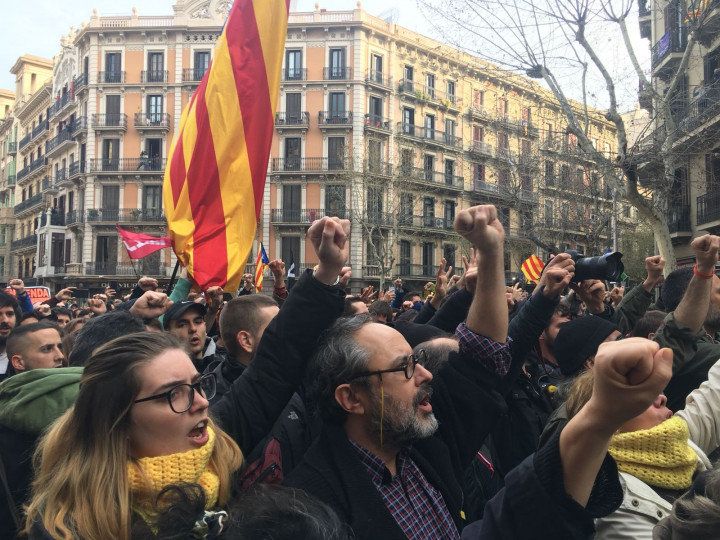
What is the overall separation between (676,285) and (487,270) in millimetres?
2418

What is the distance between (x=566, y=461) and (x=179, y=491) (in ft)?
2.94

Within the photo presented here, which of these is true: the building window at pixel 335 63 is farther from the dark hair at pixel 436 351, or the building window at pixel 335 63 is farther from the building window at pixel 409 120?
the dark hair at pixel 436 351

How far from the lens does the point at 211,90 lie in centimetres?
448

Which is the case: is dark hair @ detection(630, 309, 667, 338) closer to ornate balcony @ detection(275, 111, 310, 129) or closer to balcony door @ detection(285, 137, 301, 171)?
balcony door @ detection(285, 137, 301, 171)

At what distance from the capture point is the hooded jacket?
6.65 ft

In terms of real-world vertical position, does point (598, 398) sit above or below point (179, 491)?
above

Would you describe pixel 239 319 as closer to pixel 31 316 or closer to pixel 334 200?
pixel 31 316

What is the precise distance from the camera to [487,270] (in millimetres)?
2143

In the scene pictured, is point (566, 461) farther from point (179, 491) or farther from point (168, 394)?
point (168, 394)

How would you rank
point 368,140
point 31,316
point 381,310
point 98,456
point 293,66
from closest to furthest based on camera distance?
point 98,456 < point 381,310 < point 31,316 < point 368,140 < point 293,66

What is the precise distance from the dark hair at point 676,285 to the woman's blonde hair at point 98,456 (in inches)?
125

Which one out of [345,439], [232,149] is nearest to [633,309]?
[232,149]

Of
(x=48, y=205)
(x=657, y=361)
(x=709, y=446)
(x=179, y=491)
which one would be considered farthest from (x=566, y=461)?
(x=48, y=205)

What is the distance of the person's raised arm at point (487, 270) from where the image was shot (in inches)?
79.3
